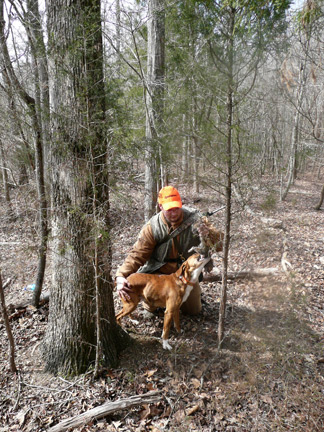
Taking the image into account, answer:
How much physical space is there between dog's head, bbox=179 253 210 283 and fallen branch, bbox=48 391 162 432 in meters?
1.39

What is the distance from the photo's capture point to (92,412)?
8.70ft

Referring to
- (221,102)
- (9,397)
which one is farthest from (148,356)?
(221,102)

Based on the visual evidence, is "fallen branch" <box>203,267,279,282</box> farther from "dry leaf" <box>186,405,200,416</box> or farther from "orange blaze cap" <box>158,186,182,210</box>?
"dry leaf" <box>186,405,200,416</box>

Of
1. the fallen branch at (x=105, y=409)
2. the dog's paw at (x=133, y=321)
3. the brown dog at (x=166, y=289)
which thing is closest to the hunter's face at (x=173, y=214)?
the brown dog at (x=166, y=289)

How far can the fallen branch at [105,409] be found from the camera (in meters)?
2.55

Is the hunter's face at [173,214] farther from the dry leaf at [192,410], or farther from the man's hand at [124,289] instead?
the dry leaf at [192,410]

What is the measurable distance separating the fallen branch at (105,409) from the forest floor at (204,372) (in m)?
0.06

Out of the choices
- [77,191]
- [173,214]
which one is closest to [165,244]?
[173,214]

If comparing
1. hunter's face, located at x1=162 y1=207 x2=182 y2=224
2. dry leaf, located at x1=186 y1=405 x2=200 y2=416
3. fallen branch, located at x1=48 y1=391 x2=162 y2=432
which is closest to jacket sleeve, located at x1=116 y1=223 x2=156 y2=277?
hunter's face, located at x1=162 y1=207 x2=182 y2=224

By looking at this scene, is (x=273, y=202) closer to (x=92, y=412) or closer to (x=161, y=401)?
(x=161, y=401)

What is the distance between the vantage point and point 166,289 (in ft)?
11.6

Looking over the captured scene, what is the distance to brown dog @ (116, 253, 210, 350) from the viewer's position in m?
3.49

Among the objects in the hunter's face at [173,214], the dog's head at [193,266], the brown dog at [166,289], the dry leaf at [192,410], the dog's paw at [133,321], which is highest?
the hunter's face at [173,214]

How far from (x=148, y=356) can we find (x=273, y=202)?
253 cm
